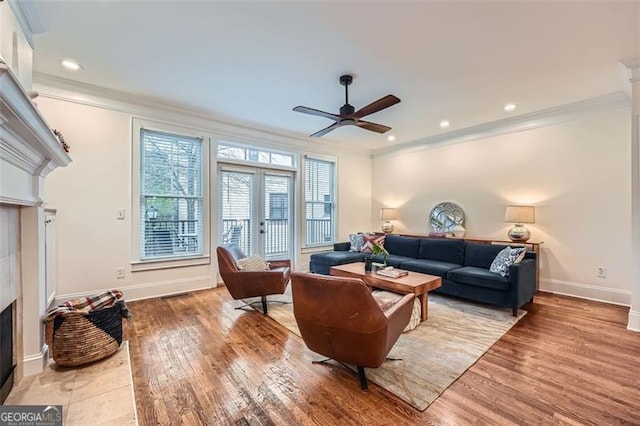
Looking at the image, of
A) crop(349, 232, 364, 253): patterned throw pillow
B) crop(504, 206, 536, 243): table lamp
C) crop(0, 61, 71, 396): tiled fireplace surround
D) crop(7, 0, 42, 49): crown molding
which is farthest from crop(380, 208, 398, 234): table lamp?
crop(7, 0, 42, 49): crown molding

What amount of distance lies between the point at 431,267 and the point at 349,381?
2502mm

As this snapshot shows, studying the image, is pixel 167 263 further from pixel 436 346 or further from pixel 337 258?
pixel 436 346

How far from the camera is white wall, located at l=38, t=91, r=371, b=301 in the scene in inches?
135

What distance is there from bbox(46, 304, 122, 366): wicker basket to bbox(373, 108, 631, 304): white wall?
17.6 feet

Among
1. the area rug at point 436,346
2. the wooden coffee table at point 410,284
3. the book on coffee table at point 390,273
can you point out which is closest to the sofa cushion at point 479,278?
the area rug at point 436,346

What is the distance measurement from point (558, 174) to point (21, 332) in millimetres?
6294

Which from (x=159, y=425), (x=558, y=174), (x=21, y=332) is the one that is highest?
(x=558, y=174)

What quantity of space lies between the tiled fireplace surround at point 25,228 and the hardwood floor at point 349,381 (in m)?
0.73

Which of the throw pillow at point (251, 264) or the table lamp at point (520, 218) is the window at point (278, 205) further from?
the table lamp at point (520, 218)

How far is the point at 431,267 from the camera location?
4.09m

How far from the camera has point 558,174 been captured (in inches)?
165

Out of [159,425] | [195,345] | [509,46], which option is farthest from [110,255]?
[509,46]

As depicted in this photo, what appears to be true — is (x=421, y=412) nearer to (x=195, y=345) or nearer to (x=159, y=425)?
(x=159, y=425)

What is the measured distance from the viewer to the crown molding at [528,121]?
375cm
